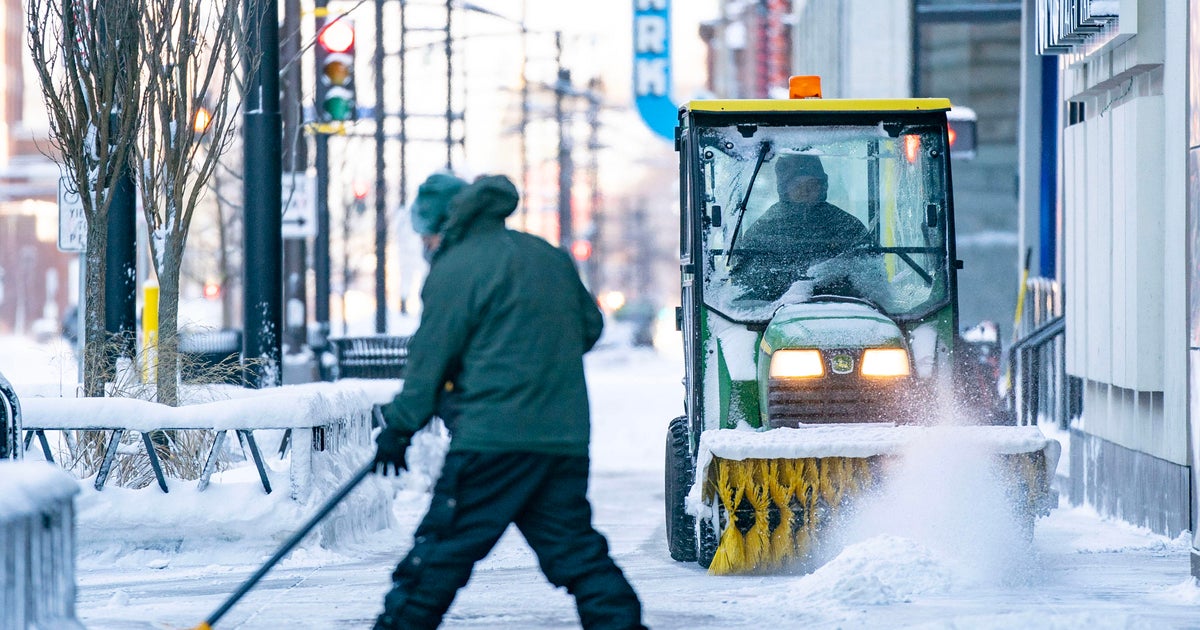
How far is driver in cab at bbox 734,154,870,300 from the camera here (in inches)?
353

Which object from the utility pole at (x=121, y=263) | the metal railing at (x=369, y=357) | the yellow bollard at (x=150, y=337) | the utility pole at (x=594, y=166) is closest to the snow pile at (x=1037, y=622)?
the yellow bollard at (x=150, y=337)

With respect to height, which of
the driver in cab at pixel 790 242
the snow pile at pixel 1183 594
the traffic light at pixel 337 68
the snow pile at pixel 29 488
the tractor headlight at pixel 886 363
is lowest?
the snow pile at pixel 1183 594

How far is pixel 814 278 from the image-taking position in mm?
8992

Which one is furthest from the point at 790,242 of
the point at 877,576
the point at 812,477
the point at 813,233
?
the point at 877,576

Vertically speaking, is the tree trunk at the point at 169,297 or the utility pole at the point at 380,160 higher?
the utility pole at the point at 380,160

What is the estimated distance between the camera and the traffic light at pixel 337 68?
15711 mm

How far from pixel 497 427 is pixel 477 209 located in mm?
711

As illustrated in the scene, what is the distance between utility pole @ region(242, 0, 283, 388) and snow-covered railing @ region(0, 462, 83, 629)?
658cm

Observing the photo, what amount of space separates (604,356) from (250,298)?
109 ft

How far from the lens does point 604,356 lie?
149 ft

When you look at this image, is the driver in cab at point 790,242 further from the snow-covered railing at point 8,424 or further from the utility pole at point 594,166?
the utility pole at point 594,166

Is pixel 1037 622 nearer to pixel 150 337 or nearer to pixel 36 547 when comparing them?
pixel 36 547

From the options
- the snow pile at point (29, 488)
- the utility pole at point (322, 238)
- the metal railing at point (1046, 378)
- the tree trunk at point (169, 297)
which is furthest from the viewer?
the utility pole at point (322, 238)

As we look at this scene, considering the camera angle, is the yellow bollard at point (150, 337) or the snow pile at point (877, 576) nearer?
the snow pile at point (877, 576)
